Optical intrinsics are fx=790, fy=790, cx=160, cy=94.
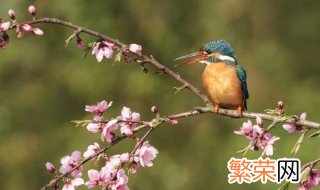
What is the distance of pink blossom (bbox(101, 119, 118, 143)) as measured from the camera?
143 inches

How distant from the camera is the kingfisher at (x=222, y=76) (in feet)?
13.5

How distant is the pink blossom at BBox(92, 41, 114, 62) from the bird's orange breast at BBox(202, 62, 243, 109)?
656 millimetres

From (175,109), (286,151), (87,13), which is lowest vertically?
(286,151)

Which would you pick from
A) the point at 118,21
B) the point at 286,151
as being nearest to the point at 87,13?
the point at 118,21

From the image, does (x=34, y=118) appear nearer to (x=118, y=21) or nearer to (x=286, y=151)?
(x=118, y=21)

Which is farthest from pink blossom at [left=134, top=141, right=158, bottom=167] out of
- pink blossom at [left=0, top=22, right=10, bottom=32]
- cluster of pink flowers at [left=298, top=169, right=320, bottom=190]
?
pink blossom at [left=0, top=22, right=10, bottom=32]

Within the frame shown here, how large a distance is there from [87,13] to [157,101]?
1814mm

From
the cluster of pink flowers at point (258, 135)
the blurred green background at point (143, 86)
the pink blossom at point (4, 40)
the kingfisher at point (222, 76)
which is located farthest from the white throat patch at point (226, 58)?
the blurred green background at point (143, 86)

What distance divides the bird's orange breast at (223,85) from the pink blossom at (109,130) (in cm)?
71

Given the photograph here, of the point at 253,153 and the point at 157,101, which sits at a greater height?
the point at 157,101

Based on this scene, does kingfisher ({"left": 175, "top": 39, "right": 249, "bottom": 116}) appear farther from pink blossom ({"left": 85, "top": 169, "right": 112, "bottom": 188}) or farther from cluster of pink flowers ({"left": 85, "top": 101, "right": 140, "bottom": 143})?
pink blossom ({"left": 85, "top": 169, "right": 112, "bottom": 188})

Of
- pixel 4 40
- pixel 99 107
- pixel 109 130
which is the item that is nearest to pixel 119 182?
pixel 109 130

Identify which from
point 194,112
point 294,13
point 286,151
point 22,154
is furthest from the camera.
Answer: point 294,13

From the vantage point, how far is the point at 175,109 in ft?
40.5
